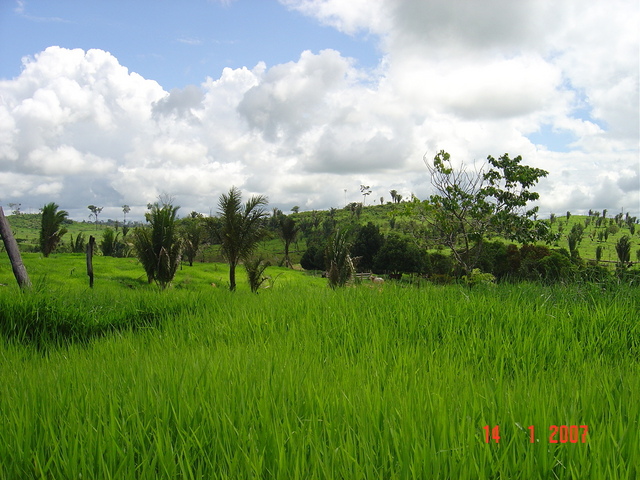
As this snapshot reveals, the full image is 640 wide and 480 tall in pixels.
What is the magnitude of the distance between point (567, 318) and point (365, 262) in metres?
56.1

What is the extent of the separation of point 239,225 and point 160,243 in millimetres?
4337

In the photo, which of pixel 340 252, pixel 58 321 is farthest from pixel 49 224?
pixel 58 321

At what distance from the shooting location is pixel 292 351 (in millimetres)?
4918

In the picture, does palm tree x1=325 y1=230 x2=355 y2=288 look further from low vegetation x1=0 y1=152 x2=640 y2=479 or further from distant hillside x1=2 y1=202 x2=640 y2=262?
distant hillside x1=2 y1=202 x2=640 y2=262

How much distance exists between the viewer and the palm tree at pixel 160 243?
22266 mm

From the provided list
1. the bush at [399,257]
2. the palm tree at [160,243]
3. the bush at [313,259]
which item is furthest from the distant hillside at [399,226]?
the palm tree at [160,243]

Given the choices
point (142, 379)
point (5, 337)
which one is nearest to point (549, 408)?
point (142, 379)

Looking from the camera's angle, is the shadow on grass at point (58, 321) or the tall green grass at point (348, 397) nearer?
the tall green grass at point (348, 397)

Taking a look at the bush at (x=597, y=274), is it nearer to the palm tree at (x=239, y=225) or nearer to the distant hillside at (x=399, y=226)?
the palm tree at (x=239, y=225)

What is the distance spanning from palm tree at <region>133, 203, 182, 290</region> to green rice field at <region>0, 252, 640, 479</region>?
15.0 meters

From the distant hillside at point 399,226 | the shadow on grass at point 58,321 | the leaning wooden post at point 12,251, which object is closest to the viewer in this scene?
the shadow on grass at point 58,321

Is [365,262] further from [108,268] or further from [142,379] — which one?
[142,379]

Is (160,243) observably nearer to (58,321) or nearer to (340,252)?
(340,252)
